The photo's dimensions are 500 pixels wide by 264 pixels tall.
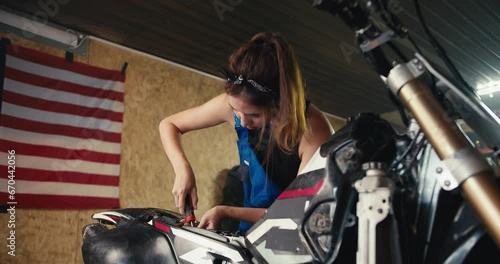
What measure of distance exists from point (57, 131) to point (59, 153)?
7.0 inches

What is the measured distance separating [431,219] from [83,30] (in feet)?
10.4

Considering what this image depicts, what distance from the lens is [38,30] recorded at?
284 cm

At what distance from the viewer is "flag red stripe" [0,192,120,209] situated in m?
2.65

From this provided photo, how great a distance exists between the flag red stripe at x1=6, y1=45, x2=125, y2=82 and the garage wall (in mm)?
69

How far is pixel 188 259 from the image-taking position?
0.96 meters

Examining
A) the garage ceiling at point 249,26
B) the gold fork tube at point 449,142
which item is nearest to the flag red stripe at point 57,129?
the garage ceiling at point 249,26

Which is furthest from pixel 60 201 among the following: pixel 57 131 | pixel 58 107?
pixel 58 107

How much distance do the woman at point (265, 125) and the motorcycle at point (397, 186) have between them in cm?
53

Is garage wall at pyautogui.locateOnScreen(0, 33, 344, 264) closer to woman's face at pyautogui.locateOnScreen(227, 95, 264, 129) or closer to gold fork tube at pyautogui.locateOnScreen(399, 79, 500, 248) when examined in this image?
woman's face at pyautogui.locateOnScreen(227, 95, 264, 129)

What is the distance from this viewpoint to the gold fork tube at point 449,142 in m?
0.41

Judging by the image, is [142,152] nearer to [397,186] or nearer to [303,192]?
[303,192]

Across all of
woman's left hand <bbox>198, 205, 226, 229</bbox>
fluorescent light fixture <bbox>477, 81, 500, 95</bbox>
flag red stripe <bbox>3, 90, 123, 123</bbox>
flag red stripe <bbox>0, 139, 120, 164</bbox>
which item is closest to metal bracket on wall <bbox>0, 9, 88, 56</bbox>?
flag red stripe <bbox>3, 90, 123, 123</bbox>

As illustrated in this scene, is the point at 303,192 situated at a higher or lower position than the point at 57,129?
lower

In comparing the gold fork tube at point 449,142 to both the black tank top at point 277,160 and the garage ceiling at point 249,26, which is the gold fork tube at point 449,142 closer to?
the black tank top at point 277,160
